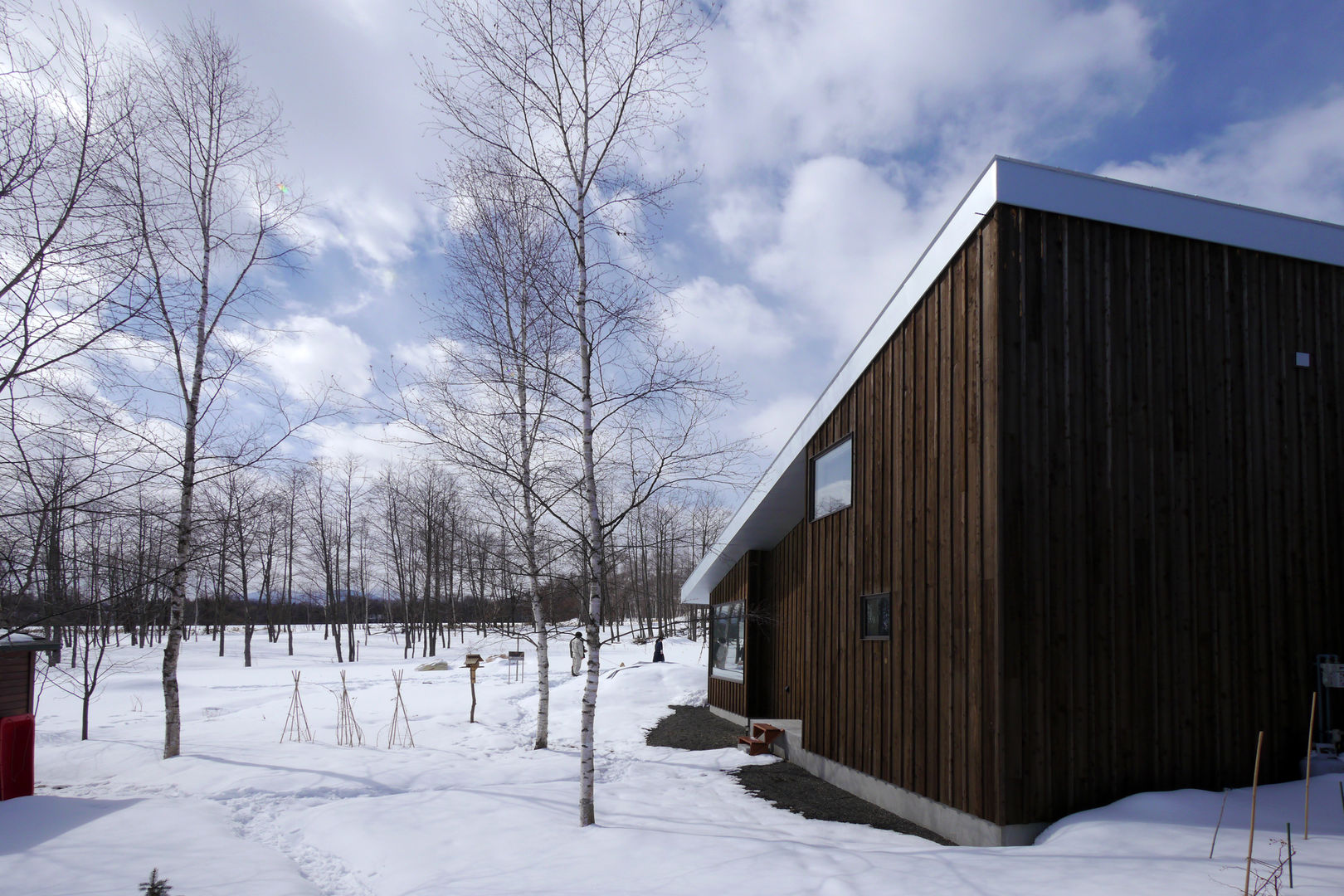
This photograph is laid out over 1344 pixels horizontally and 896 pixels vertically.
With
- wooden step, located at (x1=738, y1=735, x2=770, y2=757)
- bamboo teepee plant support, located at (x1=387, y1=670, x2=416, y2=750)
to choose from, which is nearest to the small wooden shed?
bamboo teepee plant support, located at (x1=387, y1=670, x2=416, y2=750)

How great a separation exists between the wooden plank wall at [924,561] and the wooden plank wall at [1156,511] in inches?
9.0

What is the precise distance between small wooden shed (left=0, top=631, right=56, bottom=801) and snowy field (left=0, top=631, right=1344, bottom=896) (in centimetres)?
49

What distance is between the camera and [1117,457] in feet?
20.3

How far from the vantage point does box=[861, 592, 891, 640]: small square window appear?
7.82 m

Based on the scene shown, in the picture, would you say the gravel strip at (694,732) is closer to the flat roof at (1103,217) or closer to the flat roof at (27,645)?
the flat roof at (1103,217)

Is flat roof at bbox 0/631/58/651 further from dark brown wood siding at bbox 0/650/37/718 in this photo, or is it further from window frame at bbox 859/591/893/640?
window frame at bbox 859/591/893/640

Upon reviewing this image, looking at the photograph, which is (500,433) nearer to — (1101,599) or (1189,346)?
(1101,599)

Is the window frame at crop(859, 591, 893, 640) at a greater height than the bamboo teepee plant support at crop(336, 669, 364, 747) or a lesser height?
greater

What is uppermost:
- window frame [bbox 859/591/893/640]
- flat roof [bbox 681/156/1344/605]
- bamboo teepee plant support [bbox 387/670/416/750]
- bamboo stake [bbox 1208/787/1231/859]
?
flat roof [bbox 681/156/1344/605]

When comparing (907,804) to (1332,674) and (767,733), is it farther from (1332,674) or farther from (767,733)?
(767,733)

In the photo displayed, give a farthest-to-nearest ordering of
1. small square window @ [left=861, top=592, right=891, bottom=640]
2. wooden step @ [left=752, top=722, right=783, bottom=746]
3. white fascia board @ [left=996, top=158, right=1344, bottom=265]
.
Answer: wooden step @ [left=752, top=722, right=783, bottom=746]
small square window @ [left=861, top=592, right=891, bottom=640]
white fascia board @ [left=996, top=158, right=1344, bottom=265]

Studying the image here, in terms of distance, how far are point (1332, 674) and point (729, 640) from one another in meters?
9.52

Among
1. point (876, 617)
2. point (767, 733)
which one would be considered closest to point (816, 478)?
point (876, 617)

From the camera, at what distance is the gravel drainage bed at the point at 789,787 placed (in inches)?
281
